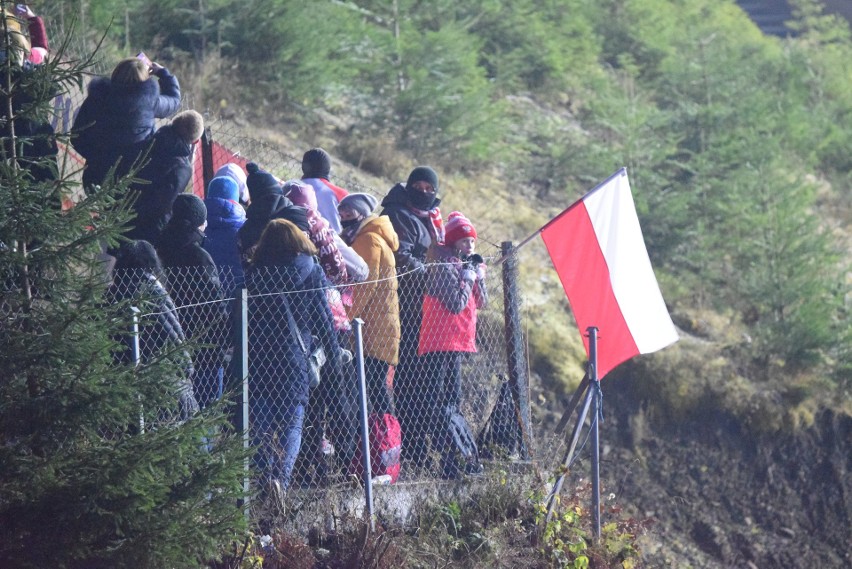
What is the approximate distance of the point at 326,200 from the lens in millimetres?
7926

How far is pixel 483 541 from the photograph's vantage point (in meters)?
7.10

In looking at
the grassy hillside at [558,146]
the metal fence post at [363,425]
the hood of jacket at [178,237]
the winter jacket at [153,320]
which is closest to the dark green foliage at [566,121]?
the grassy hillside at [558,146]

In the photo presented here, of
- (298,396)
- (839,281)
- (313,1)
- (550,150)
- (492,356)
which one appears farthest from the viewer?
(550,150)

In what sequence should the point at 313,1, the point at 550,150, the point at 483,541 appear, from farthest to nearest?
the point at 550,150, the point at 313,1, the point at 483,541

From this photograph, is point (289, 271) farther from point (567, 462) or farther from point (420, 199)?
point (567, 462)

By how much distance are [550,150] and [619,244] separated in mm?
9606

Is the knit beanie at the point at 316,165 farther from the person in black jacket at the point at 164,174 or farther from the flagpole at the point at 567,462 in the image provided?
the flagpole at the point at 567,462

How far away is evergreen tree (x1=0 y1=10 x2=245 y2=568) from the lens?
4.67m

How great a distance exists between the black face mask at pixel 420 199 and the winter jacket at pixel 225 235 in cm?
116

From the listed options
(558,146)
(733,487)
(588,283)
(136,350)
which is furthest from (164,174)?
(558,146)

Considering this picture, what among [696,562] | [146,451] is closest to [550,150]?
[696,562]

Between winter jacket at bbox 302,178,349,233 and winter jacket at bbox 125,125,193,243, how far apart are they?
3.18ft

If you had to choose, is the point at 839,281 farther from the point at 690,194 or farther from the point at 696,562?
the point at 696,562

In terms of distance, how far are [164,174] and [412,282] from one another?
5.83ft
